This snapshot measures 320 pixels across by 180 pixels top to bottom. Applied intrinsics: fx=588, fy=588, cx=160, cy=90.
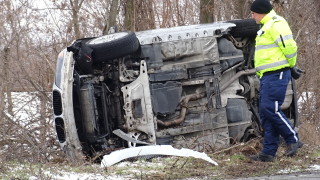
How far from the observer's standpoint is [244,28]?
7.45 meters

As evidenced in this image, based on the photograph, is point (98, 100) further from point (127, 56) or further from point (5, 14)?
point (5, 14)

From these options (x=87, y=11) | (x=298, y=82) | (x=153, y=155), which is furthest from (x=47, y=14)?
(x=153, y=155)

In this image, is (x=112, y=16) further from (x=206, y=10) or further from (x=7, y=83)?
(x=7, y=83)

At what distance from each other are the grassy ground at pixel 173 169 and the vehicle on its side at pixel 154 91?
0.86m

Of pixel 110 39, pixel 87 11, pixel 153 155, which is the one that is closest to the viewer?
pixel 153 155

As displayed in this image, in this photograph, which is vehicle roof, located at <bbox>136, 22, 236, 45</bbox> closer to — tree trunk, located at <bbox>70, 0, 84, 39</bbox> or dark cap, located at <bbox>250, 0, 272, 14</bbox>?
dark cap, located at <bbox>250, 0, 272, 14</bbox>

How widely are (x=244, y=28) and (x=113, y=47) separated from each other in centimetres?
178

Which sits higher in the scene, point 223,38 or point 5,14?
point 5,14

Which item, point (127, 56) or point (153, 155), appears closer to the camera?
point (153, 155)

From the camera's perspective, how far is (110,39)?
22.7 ft

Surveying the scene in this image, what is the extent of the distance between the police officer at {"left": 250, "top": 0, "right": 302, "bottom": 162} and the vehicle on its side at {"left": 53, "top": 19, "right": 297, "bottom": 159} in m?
1.08

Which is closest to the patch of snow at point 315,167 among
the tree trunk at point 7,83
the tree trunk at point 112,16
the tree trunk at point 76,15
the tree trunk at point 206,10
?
the tree trunk at point 7,83

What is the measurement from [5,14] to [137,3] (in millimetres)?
3063

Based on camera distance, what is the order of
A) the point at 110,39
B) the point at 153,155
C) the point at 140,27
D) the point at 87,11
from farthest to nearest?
the point at 87,11 < the point at 140,27 < the point at 110,39 < the point at 153,155
